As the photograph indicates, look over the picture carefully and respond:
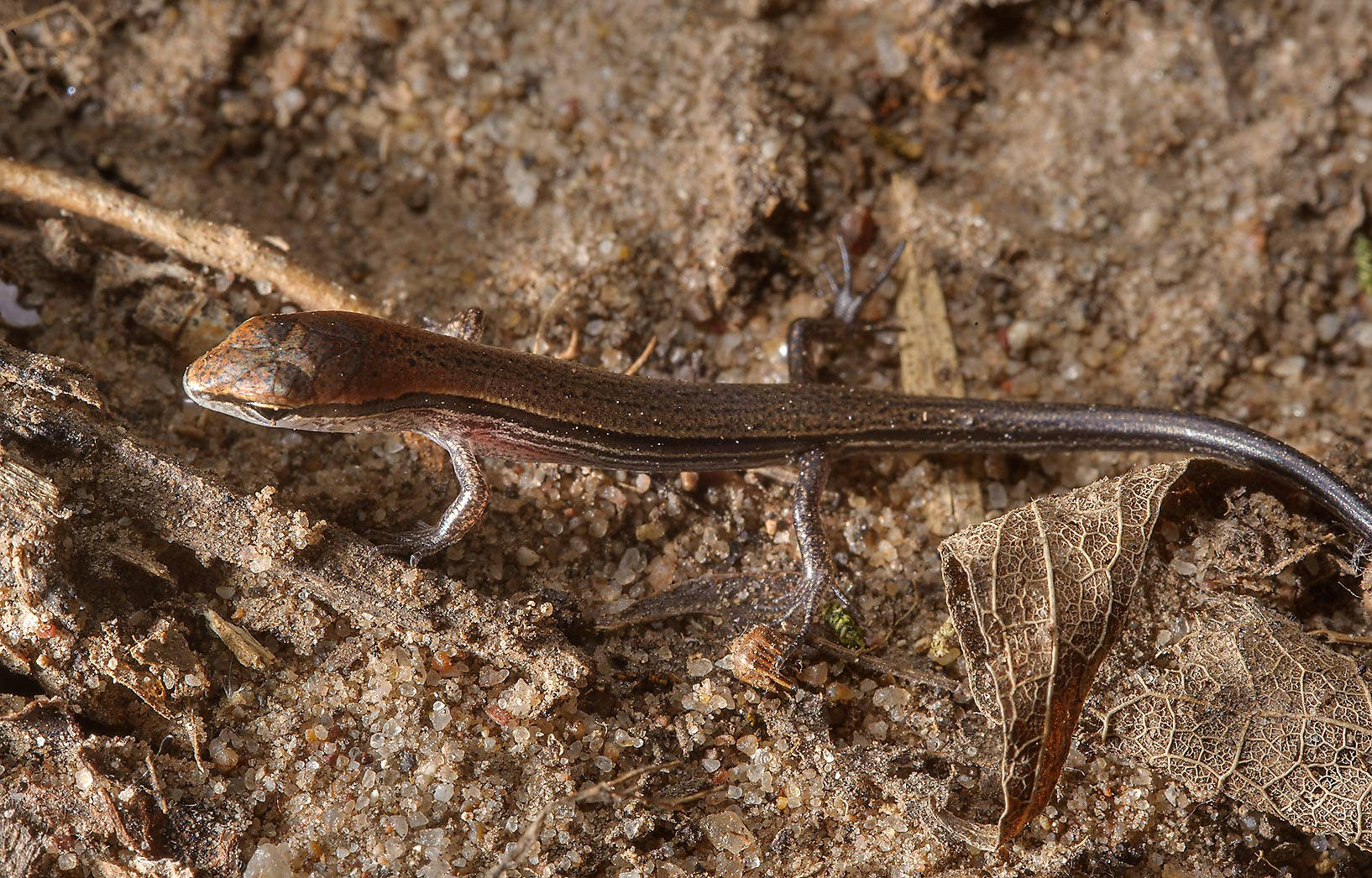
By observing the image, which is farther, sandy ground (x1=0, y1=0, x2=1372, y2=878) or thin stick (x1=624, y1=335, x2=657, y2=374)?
thin stick (x1=624, y1=335, x2=657, y2=374)

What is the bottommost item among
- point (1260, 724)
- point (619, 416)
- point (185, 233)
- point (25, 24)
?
point (1260, 724)

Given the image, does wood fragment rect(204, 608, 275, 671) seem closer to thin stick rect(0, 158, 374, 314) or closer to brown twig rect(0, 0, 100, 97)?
thin stick rect(0, 158, 374, 314)

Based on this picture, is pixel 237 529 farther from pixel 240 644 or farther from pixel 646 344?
pixel 646 344

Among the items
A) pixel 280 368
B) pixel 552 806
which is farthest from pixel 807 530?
pixel 280 368

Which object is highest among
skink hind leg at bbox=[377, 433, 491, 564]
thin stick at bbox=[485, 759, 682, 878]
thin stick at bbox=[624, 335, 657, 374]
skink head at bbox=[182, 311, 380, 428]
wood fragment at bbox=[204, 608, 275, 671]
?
skink head at bbox=[182, 311, 380, 428]

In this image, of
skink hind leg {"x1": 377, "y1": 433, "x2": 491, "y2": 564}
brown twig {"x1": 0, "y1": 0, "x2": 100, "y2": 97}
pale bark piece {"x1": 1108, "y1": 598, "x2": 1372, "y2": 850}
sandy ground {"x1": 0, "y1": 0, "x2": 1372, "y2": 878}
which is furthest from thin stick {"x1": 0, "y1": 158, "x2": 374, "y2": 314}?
pale bark piece {"x1": 1108, "y1": 598, "x2": 1372, "y2": 850}
